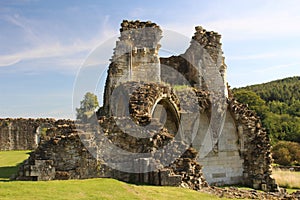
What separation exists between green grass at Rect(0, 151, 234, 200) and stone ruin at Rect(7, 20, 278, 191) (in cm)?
113

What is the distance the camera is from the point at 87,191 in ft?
29.9

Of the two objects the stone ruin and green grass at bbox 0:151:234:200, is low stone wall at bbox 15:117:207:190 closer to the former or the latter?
the stone ruin

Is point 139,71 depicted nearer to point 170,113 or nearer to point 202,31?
point 170,113

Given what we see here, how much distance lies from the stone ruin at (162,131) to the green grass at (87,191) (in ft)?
3.70

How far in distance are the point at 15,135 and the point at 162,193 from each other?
2667cm

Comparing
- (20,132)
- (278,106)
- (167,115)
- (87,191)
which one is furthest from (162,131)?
(278,106)

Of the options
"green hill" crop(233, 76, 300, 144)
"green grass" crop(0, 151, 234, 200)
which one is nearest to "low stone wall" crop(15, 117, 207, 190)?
"green grass" crop(0, 151, 234, 200)

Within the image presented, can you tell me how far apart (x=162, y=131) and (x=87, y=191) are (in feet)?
14.6

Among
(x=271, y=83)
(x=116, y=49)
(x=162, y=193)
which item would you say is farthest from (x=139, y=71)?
(x=271, y=83)

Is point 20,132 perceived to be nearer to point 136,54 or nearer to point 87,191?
point 136,54

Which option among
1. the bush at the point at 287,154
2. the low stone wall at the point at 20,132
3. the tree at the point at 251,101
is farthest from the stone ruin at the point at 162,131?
the tree at the point at 251,101

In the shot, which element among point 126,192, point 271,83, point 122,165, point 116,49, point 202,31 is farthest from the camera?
point 271,83

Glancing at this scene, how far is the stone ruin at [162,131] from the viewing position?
11633mm

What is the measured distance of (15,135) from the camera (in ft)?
110
